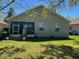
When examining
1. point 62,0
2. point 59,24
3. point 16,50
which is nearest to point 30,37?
point 59,24

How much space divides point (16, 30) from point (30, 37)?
265 centimetres

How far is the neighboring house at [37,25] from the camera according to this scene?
3422cm

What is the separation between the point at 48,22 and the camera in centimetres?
3516

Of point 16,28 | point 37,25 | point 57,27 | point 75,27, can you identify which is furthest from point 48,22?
point 75,27

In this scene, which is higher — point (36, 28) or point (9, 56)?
point (36, 28)

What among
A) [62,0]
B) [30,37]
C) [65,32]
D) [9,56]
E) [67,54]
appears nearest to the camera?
[9,56]

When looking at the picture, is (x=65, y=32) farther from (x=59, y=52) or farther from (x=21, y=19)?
(x=59, y=52)

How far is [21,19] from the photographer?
3441 cm

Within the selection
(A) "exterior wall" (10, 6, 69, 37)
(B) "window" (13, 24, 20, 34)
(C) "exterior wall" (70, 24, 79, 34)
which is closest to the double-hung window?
(A) "exterior wall" (10, 6, 69, 37)

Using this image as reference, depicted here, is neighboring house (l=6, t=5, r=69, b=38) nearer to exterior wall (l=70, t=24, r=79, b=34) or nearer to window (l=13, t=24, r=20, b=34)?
window (l=13, t=24, r=20, b=34)

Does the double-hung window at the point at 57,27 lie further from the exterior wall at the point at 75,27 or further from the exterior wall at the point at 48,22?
the exterior wall at the point at 75,27

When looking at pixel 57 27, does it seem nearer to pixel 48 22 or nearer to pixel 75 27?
pixel 48 22

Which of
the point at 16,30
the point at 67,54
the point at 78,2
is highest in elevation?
the point at 78,2

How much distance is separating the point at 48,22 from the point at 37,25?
1953 millimetres
